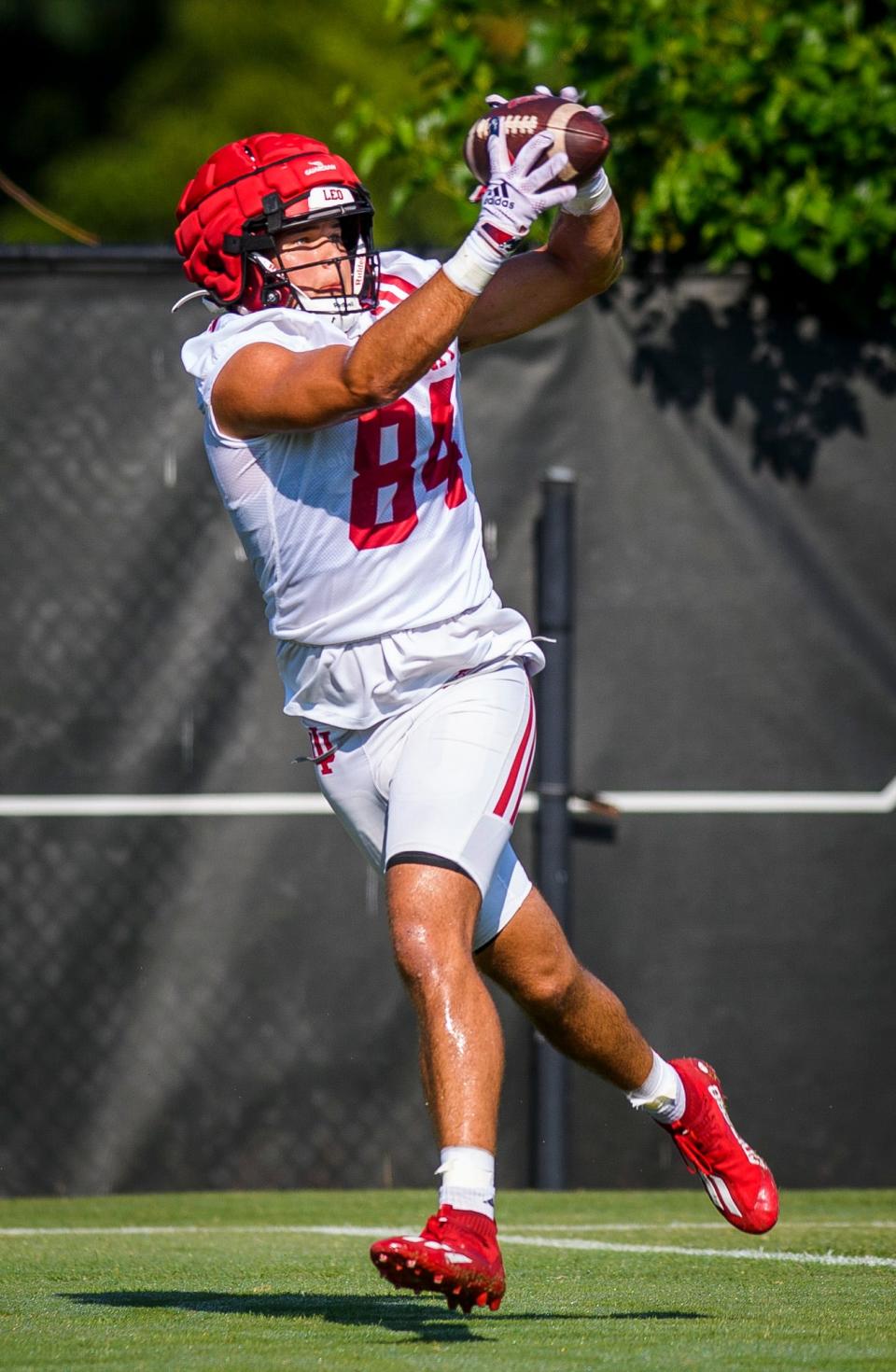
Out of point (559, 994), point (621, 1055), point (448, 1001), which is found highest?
point (448, 1001)

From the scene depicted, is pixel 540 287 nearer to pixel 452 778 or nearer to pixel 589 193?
pixel 589 193

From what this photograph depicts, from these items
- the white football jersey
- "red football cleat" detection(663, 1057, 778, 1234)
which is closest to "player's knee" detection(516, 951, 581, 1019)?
"red football cleat" detection(663, 1057, 778, 1234)

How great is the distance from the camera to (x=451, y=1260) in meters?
2.99

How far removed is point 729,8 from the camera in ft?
21.0

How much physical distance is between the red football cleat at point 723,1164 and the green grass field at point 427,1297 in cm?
14

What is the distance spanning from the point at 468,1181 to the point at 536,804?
2.84m

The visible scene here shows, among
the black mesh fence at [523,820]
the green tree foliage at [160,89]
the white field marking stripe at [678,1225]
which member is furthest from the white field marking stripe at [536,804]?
the green tree foliage at [160,89]

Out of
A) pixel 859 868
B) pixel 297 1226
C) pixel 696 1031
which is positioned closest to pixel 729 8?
pixel 859 868

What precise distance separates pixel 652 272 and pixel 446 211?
26.0 ft

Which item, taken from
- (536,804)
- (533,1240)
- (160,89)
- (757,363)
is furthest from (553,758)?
(160,89)

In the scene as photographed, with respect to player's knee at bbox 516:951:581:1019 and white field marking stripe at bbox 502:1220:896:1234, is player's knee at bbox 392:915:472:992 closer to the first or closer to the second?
player's knee at bbox 516:951:581:1019

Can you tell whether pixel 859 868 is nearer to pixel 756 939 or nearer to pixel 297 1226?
pixel 756 939

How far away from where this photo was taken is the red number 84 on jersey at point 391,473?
3580 mm

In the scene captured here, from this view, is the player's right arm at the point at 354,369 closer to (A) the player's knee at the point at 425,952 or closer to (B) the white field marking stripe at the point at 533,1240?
(A) the player's knee at the point at 425,952
